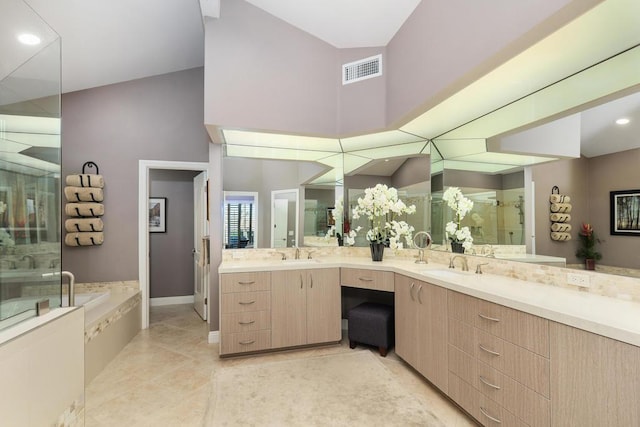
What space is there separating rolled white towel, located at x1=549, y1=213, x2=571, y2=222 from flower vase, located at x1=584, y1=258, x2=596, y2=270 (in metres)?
0.27

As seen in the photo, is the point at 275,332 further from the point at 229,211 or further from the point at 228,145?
the point at 228,145

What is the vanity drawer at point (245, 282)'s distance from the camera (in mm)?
2719

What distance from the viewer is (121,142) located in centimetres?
371

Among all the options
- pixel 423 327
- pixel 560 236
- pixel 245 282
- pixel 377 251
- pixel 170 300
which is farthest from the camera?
pixel 170 300

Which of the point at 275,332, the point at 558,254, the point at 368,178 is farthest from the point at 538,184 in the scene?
the point at 275,332

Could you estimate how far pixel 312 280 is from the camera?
2.94 meters

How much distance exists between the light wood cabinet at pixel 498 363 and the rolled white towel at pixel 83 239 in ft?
13.0

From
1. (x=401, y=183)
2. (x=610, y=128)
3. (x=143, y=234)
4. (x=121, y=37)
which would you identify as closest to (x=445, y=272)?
(x=401, y=183)

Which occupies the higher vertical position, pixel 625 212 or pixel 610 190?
pixel 610 190

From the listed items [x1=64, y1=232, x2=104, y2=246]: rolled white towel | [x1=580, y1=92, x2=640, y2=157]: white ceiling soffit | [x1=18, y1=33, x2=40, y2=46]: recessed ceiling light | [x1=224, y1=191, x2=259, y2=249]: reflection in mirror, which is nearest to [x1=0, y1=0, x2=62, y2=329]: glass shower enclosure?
[x1=18, y1=33, x2=40, y2=46]: recessed ceiling light

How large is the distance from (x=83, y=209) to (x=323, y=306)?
10.1ft

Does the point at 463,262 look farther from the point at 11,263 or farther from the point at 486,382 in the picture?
the point at 11,263

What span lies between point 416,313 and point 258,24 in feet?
9.83

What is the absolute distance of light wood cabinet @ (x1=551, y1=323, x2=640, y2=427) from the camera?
110cm
